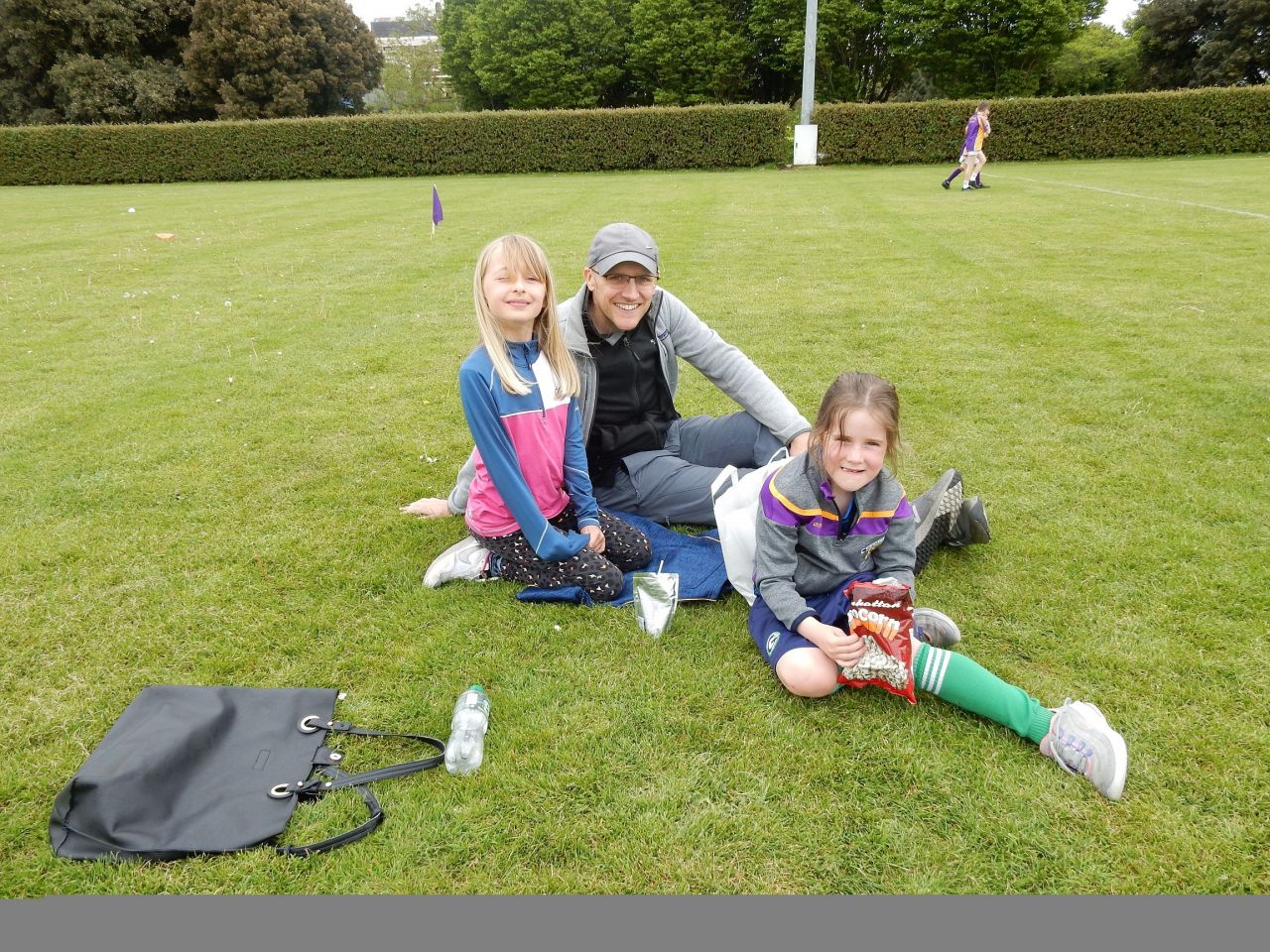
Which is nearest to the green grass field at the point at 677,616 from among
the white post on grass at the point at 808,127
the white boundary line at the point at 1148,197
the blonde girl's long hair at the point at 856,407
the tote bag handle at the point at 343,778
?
the tote bag handle at the point at 343,778

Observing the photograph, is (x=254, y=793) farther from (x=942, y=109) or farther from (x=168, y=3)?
(x=168, y=3)

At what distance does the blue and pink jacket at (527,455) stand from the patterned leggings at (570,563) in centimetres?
4

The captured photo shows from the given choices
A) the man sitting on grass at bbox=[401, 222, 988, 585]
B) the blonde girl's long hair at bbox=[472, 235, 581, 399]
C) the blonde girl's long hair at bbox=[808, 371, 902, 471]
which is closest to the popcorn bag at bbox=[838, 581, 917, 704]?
the blonde girl's long hair at bbox=[808, 371, 902, 471]

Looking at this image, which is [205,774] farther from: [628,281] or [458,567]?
[628,281]

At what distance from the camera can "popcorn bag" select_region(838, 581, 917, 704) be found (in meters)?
2.44

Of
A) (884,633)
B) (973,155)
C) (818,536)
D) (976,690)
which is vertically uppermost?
(973,155)

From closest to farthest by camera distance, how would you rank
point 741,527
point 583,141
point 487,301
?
point 741,527 < point 487,301 < point 583,141

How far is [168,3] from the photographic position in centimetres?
3428

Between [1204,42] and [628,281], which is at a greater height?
[1204,42]

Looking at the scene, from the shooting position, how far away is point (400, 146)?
24.4m

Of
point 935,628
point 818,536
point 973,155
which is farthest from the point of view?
point 973,155

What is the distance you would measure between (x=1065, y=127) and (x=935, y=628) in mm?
24296

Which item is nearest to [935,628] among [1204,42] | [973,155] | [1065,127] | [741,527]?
[741,527]

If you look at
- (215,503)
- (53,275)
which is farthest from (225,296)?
(215,503)
